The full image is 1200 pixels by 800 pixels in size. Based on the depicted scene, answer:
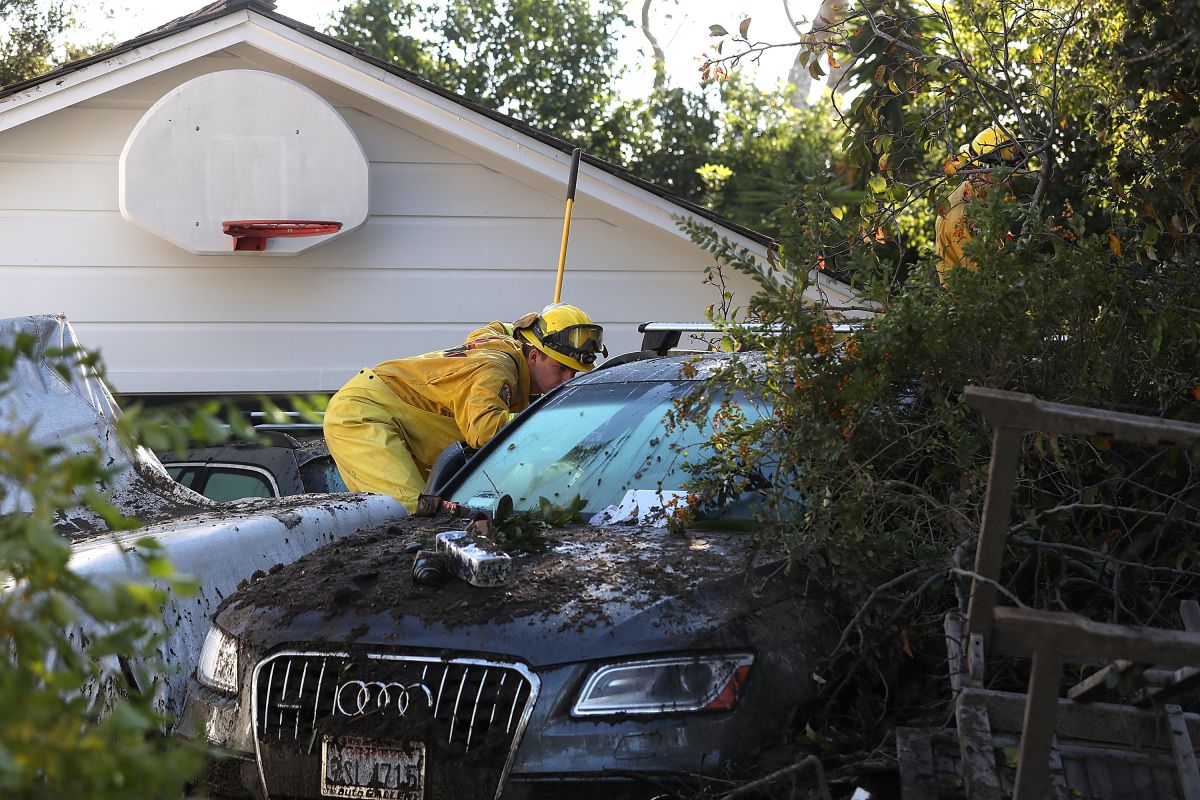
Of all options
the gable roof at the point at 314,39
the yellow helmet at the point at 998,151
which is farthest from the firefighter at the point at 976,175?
the gable roof at the point at 314,39

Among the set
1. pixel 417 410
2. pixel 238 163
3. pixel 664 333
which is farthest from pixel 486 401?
pixel 238 163

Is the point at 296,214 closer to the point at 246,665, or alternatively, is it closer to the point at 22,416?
the point at 22,416

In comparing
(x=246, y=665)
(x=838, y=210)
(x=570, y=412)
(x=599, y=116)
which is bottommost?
(x=246, y=665)

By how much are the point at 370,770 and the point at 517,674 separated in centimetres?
47

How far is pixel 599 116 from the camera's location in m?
19.7

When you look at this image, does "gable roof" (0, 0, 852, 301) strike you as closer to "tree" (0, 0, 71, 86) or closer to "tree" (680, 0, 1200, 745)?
"tree" (680, 0, 1200, 745)

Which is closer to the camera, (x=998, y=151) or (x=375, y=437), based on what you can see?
(x=998, y=151)

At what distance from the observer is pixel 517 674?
3213mm

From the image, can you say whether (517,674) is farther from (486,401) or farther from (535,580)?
(486,401)

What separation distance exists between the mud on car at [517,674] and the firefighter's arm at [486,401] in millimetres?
2057

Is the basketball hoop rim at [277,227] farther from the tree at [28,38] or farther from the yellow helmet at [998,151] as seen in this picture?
the tree at [28,38]

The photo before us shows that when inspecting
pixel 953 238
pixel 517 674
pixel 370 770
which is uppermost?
pixel 953 238

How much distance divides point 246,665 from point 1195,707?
8.52ft

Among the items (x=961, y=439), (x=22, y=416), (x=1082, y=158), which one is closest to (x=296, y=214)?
(x=22, y=416)
